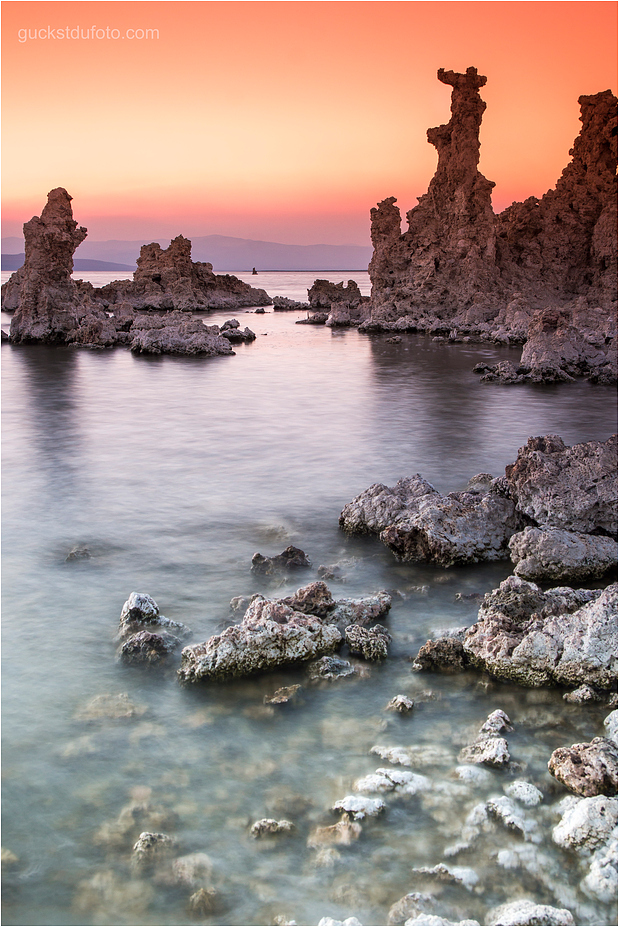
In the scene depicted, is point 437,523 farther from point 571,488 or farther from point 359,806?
point 359,806

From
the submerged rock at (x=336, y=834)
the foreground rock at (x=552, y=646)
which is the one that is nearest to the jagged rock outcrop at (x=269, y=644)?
the foreground rock at (x=552, y=646)

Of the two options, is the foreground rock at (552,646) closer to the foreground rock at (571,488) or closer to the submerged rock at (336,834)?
the submerged rock at (336,834)

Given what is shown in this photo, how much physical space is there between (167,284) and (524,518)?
131ft

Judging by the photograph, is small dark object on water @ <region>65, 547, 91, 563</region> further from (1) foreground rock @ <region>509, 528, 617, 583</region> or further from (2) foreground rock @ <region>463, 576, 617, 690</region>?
(1) foreground rock @ <region>509, 528, 617, 583</region>

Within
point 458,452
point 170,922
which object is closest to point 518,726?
point 170,922

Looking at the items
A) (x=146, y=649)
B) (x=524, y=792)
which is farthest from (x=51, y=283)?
(x=524, y=792)

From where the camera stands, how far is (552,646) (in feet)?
13.3

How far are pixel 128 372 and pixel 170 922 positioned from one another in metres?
16.6

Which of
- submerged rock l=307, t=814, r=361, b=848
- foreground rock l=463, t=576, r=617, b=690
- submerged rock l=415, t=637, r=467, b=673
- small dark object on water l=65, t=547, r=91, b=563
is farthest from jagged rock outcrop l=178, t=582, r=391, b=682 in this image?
small dark object on water l=65, t=547, r=91, b=563

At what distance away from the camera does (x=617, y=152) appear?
27.9 m

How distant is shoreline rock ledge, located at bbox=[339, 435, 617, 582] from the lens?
5.35m

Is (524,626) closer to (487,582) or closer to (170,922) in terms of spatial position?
(487,582)

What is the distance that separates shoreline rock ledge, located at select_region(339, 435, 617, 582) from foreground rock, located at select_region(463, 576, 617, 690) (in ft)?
3.47

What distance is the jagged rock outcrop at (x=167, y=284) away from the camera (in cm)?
4084
